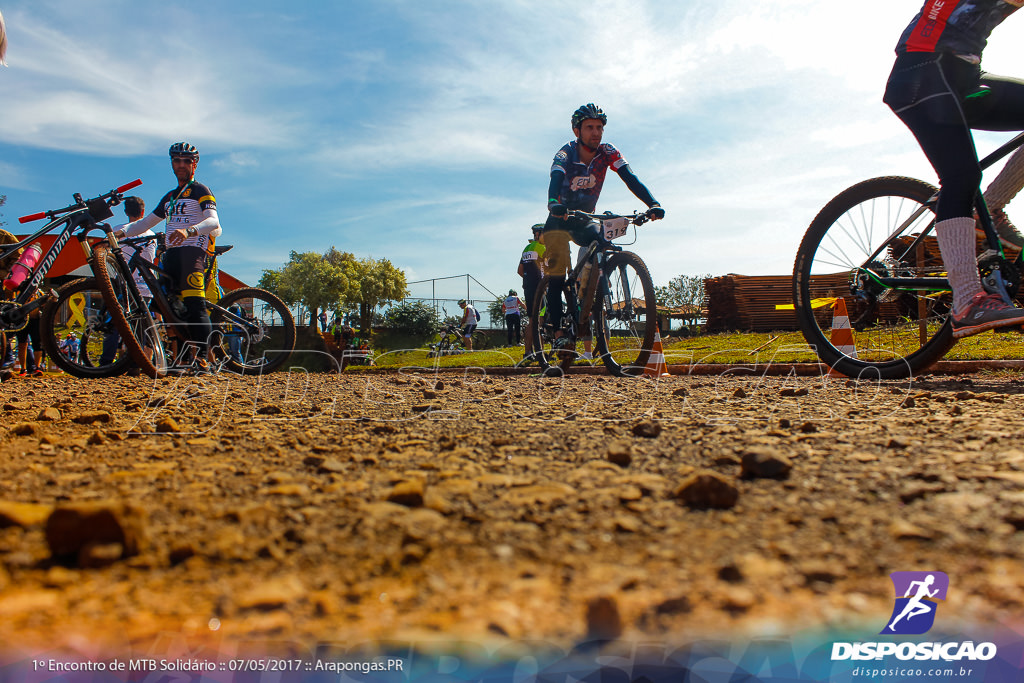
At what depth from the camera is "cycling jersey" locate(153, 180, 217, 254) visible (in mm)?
5031

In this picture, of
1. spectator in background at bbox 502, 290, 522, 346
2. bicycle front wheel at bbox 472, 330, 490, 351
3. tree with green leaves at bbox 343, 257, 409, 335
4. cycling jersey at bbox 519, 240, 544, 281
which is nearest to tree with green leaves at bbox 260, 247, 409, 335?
tree with green leaves at bbox 343, 257, 409, 335

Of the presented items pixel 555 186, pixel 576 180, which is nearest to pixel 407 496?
pixel 555 186

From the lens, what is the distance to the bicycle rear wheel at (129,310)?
12.8 feet

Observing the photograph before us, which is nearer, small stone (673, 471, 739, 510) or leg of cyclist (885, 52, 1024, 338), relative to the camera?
small stone (673, 471, 739, 510)

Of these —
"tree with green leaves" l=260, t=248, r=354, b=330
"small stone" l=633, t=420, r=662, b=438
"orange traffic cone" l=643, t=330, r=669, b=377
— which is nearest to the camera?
"small stone" l=633, t=420, r=662, b=438

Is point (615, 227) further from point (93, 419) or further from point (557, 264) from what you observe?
point (93, 419)

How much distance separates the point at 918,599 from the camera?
633mm

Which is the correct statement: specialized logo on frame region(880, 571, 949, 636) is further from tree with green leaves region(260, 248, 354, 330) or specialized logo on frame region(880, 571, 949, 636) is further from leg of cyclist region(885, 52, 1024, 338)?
tree with green leaves region(260, 248, 354, 330)

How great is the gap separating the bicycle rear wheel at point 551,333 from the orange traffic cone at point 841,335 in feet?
6.62

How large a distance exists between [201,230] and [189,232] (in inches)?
4.2

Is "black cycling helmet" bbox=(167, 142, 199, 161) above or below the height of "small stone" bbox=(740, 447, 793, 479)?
above

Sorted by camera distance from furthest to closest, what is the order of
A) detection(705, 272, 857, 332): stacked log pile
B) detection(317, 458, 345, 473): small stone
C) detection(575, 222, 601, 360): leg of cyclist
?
detection(705, 272, 857, 332): stacked log pile → detection(575, 222, 601, 360): leg of cyclist → detection(317, 458, 345, 473): small stone

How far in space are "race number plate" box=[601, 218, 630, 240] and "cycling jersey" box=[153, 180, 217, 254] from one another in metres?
3.54

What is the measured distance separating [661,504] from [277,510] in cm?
64
